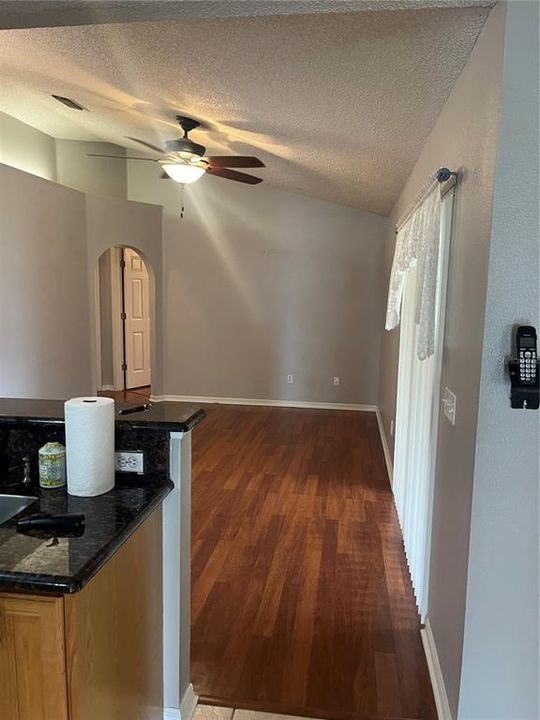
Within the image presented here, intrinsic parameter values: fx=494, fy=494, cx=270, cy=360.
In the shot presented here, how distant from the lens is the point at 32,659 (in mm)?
1030

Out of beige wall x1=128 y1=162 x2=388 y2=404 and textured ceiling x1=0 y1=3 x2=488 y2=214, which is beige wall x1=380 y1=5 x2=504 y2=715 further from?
beige wall x1=128 y1=162 x2=388 y2=404

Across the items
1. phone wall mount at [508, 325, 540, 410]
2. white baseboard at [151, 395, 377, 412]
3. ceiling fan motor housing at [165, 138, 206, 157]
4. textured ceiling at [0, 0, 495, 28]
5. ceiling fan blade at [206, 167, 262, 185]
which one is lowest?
white baseboard at [151, 395, 377, 412]

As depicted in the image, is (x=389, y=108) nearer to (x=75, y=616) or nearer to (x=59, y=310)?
(x=75, y=616)

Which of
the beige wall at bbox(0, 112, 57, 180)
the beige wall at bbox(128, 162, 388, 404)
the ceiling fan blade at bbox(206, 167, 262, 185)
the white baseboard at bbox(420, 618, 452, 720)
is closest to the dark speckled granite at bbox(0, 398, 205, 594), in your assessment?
the white baseboard at bbox(420, 618, 452, 720)

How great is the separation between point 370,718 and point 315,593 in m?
0.76

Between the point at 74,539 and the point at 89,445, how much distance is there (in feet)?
0.89

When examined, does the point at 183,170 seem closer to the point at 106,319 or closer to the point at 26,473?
the point at 26,473

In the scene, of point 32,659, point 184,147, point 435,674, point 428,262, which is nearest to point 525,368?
point 428,262

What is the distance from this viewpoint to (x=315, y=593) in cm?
248

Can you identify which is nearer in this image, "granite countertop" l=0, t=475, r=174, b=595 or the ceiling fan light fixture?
"granite countertop" l=0, t=475, r=174, b=595

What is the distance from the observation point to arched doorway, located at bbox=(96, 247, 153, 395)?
6988 millimetres

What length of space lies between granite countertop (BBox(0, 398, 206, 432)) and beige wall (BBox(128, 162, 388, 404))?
15.0ft

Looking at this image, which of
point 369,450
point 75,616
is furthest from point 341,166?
point 75,616

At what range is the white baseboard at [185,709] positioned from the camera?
1.65 metres
